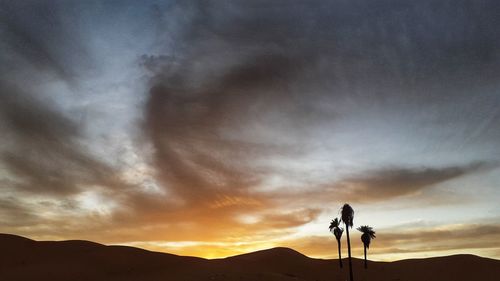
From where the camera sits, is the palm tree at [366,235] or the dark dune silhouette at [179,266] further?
the palm tree at [366,235]

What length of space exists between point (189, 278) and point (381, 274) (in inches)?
1660

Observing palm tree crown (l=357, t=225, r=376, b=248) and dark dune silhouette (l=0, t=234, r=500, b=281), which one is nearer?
dark dune silhouette (l=0, t=234, r=500, b=281)

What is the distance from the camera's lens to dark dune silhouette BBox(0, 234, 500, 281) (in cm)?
5453

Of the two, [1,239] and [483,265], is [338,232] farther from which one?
[1,239]

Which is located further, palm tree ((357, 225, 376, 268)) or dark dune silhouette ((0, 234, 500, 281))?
palm tree ((357, 225, 376, 268))

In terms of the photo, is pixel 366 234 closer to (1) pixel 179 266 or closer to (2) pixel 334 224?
(2) pixel 334 224

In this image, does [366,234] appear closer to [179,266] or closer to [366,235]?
[366,235]

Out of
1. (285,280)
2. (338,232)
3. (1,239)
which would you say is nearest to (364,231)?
(338,232)

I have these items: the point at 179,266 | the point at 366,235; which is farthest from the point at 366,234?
the point at 179,266

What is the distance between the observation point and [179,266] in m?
62.9

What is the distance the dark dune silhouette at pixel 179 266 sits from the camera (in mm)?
54531

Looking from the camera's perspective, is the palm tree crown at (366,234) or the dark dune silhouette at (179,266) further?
the palm tree crown at (366,234)

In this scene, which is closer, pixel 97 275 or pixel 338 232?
pixel 97 275

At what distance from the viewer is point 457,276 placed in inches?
3108
